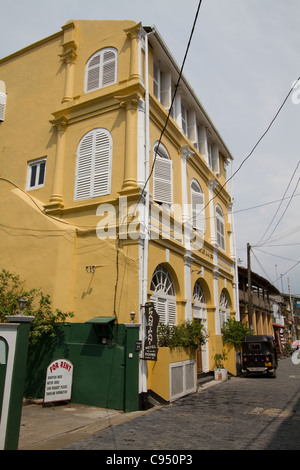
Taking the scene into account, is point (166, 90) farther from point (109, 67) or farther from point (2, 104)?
point (2, 104)

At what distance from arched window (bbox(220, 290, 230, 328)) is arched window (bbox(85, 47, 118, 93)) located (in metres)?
12.0

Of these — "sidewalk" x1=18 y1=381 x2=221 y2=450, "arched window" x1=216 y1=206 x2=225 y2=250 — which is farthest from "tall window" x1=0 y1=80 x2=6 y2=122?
"sidewalk" x1=18 y1=381 x2=221 y2=450

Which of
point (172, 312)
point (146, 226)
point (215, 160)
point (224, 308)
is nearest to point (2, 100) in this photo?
point (146, 226)

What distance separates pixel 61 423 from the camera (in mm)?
7918

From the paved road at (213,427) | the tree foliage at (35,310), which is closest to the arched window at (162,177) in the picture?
the tree foliage at (35,310)

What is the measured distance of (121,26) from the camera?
43.1 ft

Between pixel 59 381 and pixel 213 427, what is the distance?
4337 millimetres

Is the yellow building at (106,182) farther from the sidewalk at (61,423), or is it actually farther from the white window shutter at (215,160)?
the white window shutter at (215,160)

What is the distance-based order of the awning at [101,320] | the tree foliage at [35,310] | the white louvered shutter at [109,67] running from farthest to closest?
the white louvered shutter at [109,67], the tree foliage at [35,310], the awning at [101,320]

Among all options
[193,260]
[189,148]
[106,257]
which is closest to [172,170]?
[189,148]

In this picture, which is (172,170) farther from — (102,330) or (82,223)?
(102,330)

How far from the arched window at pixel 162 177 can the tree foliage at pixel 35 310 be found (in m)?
4.93

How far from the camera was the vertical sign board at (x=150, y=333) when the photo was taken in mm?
9383

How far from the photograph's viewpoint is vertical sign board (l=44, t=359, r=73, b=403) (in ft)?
30.9
